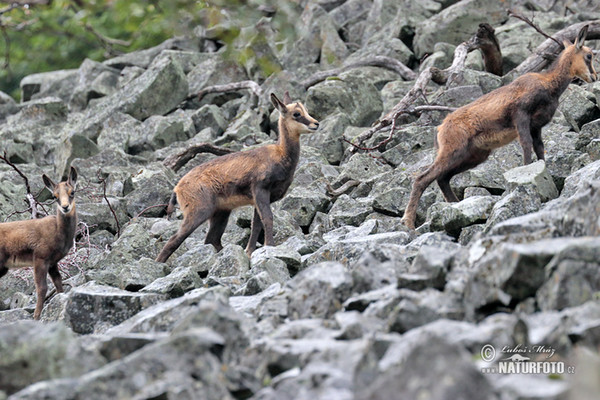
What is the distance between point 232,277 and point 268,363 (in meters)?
3.65

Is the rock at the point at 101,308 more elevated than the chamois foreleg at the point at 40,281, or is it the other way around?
the rock at the point at 101,308

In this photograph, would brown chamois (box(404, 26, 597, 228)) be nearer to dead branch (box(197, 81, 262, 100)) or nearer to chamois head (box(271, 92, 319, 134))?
chamois head (box(271, 92, 319, 134))

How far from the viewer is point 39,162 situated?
58.4ft

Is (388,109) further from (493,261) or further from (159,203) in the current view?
(493,261)

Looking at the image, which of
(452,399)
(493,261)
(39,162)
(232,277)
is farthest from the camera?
(39,162)

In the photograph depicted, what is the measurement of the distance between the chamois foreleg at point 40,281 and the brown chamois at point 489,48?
8585mm

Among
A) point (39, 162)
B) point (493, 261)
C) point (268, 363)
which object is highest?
point (493, 261)

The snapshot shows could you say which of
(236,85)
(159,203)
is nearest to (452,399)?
(159,203)

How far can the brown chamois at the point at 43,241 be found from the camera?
1030 centimetres

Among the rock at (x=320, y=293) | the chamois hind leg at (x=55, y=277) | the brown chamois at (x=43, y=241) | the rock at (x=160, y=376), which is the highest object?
the rock at (x=160, y=376)

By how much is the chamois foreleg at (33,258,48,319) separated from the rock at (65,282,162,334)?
2491 millimetres

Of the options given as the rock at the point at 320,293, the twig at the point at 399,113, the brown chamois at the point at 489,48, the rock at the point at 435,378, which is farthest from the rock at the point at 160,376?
the brown chamois at the point at 489,48

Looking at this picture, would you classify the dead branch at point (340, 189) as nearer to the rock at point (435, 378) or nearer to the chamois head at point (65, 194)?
the chamois head at point (65, 194)

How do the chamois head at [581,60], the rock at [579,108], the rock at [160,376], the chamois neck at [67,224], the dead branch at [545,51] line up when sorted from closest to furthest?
the rock at [160,376] → the chamois neck at [67,224] → the chamois head at [581,60] → the rock at [579,108] → the dead branch at [545,51]
